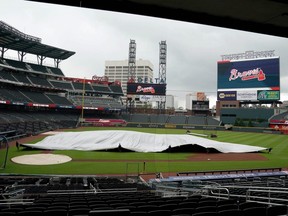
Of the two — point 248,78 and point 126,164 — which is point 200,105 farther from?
point 126,164

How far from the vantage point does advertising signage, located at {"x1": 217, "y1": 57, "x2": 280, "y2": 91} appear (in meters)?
65.8

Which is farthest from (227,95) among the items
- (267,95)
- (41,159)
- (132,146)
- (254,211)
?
(254,211)

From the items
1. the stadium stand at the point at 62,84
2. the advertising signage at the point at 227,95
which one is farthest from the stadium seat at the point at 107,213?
the stadium stand at the point at 62,84

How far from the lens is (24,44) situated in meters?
64.4

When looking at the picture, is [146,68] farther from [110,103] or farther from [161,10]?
[161,10]

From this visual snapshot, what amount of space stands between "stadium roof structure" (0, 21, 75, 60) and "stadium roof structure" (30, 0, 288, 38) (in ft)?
188

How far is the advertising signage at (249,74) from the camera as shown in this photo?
65812 millimetres

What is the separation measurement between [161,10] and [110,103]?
81692 millimetres

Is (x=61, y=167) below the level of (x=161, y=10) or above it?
below

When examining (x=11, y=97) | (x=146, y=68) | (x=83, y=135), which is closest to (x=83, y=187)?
(x=83, y=135)

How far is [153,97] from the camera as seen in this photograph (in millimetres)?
78938

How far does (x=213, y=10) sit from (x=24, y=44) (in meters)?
69.4

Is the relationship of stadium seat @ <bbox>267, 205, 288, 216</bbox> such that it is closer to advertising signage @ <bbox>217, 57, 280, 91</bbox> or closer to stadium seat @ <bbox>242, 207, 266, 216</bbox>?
stadium seat @ <bbox>242, 207, 266, 216</bbox>

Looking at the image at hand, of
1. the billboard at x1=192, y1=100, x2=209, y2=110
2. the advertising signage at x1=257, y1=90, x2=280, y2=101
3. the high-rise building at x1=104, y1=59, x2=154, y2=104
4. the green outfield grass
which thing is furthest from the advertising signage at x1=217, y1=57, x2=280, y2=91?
the high-rise building at x1=104, y1=59, x2=154, y2=104
